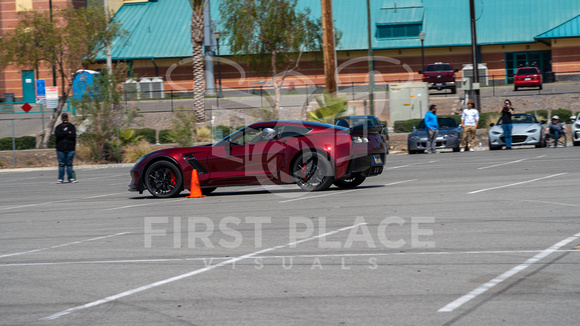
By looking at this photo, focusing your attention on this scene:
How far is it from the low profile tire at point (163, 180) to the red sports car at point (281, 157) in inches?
0.8

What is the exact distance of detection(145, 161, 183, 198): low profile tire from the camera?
46.5 feet

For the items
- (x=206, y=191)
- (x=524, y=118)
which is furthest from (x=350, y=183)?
(x=524, y=118)

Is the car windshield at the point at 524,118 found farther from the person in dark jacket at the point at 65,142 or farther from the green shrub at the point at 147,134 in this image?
the green shrub at the point at 147,134

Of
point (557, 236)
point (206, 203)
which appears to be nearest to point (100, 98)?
point (206, 203)

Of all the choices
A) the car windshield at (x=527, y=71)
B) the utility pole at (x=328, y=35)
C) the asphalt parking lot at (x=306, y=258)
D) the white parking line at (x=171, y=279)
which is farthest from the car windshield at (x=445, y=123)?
the car windshield at (x=527, y=71)

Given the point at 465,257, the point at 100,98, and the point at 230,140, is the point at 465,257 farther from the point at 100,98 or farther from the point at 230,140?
the point at 100,98

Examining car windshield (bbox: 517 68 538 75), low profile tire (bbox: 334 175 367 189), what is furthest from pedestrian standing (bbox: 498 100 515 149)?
car windshield (bbox: 517 68 538 75)

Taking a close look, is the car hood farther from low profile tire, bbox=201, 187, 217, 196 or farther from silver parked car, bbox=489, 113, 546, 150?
low profile tire, bbox=201, 187, 217, 196

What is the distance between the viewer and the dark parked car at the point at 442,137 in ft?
86.4

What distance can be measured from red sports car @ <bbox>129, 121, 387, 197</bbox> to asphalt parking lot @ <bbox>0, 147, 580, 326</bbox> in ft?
1.25

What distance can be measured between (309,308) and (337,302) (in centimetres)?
26

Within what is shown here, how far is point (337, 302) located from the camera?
570cm

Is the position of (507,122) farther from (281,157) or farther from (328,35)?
(281,157)

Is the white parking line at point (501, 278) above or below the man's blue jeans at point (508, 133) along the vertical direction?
below
